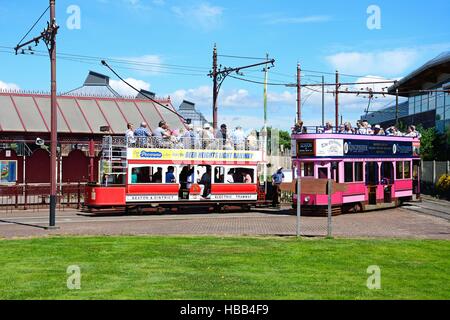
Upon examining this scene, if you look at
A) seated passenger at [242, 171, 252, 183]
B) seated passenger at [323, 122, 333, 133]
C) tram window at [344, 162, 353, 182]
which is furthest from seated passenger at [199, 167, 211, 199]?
tram window at [344, 162, 353, 182]

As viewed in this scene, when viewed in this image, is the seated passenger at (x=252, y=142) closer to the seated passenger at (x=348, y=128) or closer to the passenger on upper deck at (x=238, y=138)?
the passenger on upper deck at (x=238, y=138)

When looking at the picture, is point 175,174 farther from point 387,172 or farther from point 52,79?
point 387,172

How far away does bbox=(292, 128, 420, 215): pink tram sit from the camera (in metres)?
26.8

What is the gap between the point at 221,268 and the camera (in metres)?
12.3

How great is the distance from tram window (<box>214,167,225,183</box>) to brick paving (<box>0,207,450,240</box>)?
5.52ft

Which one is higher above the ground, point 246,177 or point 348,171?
point 348,171

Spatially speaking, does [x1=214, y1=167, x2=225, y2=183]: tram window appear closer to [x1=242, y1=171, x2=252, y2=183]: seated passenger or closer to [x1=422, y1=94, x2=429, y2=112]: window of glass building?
[x1=242, y1=171, x2=252, y2=183]: seated passenger

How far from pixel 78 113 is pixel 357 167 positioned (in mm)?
21158

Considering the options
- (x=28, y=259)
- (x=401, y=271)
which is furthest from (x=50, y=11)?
(x=401, y=271)

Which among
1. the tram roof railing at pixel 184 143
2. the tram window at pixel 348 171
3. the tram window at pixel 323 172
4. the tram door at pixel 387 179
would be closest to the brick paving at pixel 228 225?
the tram window at pixel 348 171

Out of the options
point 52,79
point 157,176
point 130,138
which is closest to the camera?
point 52,79

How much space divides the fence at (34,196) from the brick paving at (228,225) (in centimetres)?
A: 155

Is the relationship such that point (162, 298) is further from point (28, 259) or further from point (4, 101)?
point (4, 101)

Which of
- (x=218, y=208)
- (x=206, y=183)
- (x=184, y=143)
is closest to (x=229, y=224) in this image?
(x=206, y=183)
